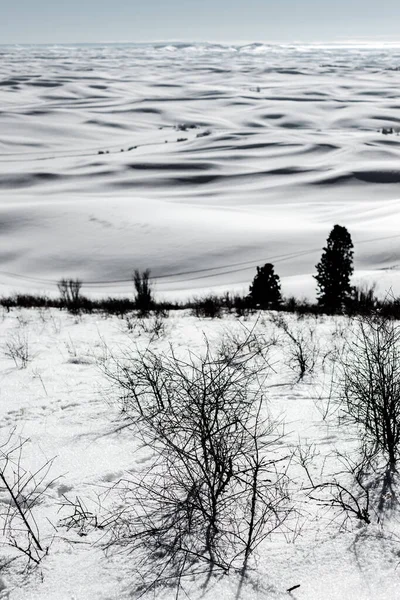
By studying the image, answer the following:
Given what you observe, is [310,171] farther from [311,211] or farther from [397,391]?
[397,391]

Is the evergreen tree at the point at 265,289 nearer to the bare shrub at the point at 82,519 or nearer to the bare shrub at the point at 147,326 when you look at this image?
the bare shrub at the point at 147,326

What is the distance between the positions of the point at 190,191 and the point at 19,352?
45781mm

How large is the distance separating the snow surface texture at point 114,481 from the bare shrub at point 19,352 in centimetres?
11

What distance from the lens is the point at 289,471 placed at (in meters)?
3.74

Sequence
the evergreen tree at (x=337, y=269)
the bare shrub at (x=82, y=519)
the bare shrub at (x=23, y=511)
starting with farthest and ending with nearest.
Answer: the evergreen tree at (x=337, y=269), the bare shrub at (x=82, y=519), the bare shrub at (x=23, y=511)

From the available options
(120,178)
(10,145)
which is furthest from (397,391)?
(10,145)

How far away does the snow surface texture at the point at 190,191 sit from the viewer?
2947 cm

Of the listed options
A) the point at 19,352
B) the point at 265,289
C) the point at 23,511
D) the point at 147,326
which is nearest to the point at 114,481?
the point at 23,511

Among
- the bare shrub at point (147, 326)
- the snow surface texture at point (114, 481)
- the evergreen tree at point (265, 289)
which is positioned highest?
the snow surface texture at point (114, 481)

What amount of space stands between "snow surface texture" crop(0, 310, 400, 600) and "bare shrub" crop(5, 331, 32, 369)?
0.37ft

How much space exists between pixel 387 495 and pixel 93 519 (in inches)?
76.2

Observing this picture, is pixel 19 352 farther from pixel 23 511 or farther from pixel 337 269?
pixel 337 269

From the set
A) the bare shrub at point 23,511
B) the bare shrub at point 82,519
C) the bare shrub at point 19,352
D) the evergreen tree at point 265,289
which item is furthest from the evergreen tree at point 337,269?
the bare shrub at point 82,519

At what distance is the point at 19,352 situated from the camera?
7.18 meters
